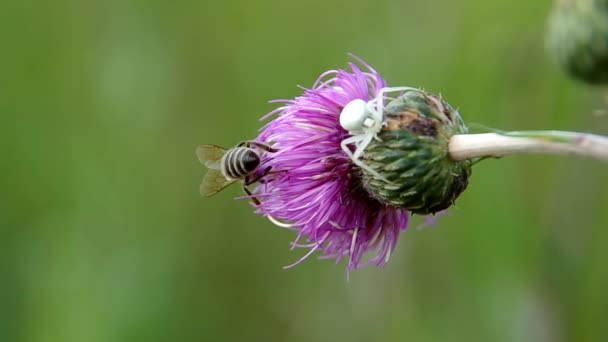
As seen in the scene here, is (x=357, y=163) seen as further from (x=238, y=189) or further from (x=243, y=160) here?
(x=238, y=189)

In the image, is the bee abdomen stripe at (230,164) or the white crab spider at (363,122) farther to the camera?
the bee abdomen stripe at (230,164)

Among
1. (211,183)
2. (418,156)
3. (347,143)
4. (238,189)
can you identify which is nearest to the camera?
(418,156)

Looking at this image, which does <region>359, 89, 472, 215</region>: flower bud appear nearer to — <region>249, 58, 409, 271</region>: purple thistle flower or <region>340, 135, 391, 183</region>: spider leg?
<region>340, 135, 391, 183</region>: spider leg

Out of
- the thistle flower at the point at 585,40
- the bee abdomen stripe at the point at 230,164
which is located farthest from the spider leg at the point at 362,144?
the thistle flower at the point at 585,40

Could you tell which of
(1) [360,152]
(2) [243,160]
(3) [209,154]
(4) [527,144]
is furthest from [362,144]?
(3) [209,154]

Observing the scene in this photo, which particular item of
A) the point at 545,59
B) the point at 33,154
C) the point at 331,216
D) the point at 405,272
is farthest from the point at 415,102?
the point at 33,154

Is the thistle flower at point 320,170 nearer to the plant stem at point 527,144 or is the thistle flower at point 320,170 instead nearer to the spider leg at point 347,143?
the spider leg at point 347,143

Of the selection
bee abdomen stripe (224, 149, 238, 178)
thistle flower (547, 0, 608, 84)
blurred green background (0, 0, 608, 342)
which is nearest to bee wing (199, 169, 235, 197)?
bee abdomen stripe (224, 149, 238, 178)
